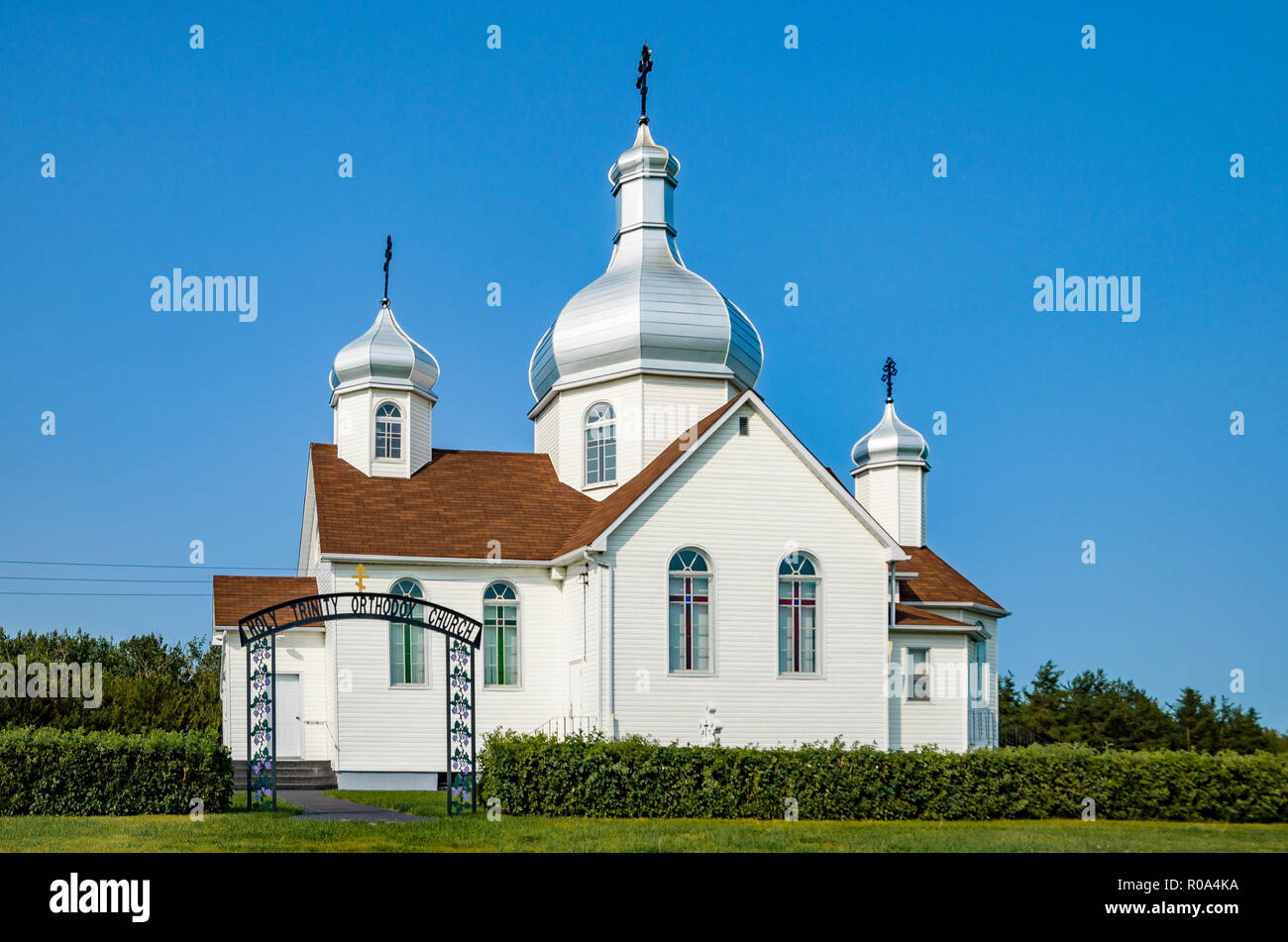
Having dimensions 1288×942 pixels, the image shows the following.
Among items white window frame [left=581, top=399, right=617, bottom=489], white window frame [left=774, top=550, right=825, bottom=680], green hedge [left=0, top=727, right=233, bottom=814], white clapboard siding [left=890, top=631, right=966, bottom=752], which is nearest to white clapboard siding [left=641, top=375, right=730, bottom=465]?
white window frame [left=581, top=399, right=617, bottom=489]

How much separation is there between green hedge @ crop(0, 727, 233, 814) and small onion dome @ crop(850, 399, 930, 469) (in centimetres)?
2135

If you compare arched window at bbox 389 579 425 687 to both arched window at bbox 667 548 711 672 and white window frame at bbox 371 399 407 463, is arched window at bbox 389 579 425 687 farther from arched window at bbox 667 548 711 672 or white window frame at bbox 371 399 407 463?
arched window at bbox 667 548 711 672

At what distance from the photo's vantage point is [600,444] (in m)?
29.9

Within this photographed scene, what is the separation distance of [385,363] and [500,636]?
23.9ft

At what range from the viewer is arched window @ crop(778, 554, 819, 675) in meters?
25.1

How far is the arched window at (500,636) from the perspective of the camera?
26.8 metres

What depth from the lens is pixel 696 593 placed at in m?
24.8

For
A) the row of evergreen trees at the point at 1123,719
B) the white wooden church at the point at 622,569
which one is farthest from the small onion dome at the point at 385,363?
the row of evergreen trees at the point at 1123,719

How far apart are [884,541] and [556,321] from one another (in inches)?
391

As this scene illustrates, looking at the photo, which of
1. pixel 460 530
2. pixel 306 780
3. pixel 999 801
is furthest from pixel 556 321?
pixel 999 801

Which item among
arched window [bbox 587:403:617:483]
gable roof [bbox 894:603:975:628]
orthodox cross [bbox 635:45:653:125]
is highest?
orthodox cross [bbox 635:45:653:125]

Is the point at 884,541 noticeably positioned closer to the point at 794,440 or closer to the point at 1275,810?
the point at 794,440

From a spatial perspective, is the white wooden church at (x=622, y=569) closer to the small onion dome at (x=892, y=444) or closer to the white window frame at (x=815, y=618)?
the white window frame at (x=815, y=618)

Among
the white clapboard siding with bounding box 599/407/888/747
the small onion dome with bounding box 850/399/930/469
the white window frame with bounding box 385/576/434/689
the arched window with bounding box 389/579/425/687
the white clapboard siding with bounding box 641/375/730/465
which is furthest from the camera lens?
the small onion dome with bounding box 850/399/930/469
